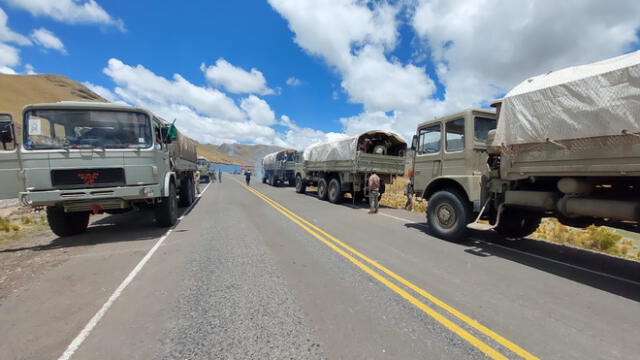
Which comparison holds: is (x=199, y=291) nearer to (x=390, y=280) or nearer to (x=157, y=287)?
(x=157, y=287)

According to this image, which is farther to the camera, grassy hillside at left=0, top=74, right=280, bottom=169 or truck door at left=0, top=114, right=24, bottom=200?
grassy hillside at left=0, top=74, right=280, bottom=169

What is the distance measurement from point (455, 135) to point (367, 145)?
6.15 meters

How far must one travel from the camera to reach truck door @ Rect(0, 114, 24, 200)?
186 inches

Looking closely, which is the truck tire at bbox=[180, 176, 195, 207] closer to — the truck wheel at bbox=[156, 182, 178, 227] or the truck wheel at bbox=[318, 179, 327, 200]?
the truck wheel at bbox=[156, 182, 178, 227]

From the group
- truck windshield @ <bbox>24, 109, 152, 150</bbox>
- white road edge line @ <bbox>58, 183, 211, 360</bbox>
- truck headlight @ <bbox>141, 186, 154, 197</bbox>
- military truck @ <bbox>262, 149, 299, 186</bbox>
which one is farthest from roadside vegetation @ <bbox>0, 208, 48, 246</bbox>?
military truck @ <bbox>262, 149, 299, 186</bbox>

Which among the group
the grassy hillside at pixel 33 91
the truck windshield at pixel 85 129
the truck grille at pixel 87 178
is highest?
the grassy hillside at pixel 33 91

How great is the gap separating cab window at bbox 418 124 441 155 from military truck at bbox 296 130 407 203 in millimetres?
3984

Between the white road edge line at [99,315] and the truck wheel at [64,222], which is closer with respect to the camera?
the white road edge line at [99,315]

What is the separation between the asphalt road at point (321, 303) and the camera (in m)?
2.23

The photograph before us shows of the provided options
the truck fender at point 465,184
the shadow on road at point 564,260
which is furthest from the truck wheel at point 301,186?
the shadow on road at point 564,260

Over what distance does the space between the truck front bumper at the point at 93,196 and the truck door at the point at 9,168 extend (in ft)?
0.74

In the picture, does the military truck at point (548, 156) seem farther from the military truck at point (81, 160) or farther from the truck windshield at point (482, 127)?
the military truck at point (81, 160)

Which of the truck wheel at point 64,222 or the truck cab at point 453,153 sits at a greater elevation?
the truck cab at point 453,153

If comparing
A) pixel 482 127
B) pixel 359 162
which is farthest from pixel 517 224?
pixel 359 162
